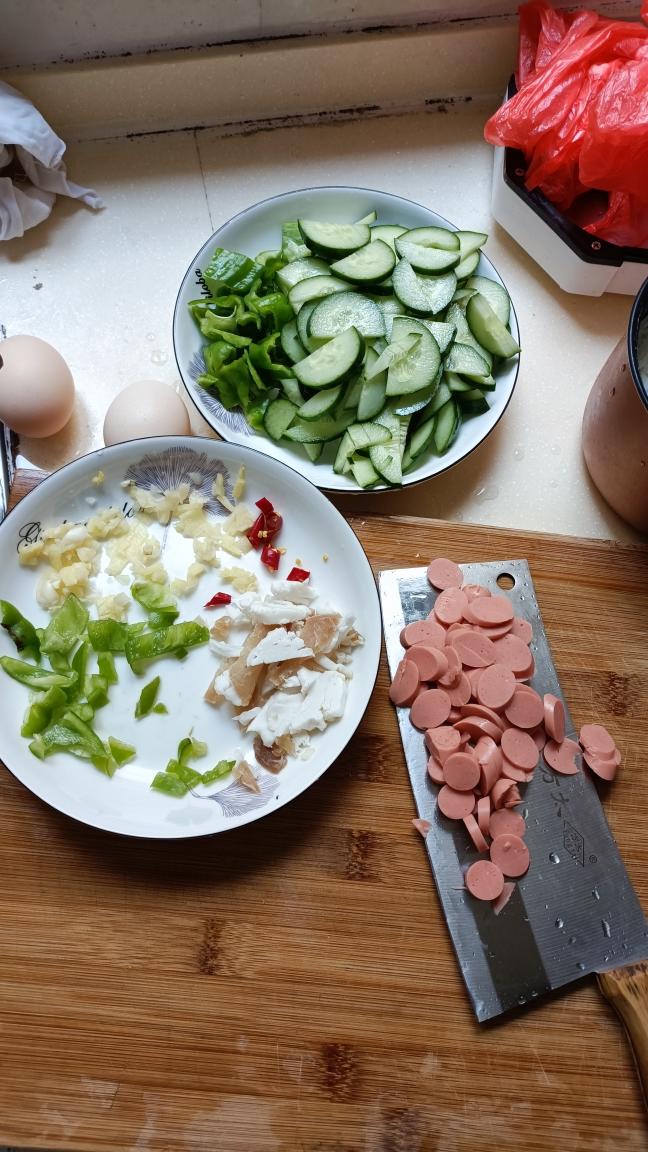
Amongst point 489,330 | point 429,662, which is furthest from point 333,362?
point 429,662

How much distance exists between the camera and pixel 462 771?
1195 mm

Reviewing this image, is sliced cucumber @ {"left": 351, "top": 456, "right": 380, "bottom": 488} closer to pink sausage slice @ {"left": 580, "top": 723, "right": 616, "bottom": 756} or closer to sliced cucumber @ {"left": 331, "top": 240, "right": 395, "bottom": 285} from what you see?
sliced cucumber @ {"left": 331, "top": 240, "right": 395, "bottom": 285}

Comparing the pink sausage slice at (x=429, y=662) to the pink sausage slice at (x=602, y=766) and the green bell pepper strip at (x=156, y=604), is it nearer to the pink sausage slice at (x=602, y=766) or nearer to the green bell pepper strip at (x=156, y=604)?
the pink sausage slice at (x=602, y=766)

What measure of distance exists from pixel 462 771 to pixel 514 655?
0.20 meters

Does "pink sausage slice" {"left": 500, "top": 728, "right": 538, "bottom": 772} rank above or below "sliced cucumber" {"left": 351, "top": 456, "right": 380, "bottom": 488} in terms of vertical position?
below

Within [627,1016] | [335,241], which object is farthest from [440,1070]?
[335,241]

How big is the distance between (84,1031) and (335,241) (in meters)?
1.26

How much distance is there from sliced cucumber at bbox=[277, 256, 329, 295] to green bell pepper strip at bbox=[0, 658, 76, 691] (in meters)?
0.74

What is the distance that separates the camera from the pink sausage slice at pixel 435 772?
4.00 feet

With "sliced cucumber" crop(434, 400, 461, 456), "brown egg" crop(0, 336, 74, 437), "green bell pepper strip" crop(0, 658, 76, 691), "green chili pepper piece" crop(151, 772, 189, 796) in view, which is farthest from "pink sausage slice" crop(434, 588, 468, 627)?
"brown egg" crop(0, 336, 74, 437)

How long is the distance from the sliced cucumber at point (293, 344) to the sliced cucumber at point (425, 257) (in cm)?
22

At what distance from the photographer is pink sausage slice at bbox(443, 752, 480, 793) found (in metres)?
1.19

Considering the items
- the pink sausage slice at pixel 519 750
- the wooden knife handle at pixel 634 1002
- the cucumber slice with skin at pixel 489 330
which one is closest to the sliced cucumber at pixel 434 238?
the cucumber slice with skin at pixel 489 330

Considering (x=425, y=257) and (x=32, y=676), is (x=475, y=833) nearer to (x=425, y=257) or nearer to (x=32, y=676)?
(x=32, y=676)
